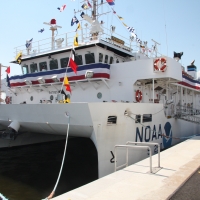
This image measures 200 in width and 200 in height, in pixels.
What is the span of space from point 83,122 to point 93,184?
306cm

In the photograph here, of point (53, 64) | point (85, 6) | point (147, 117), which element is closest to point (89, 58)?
point (53, 64)

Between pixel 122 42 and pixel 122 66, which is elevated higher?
pixel 122 42

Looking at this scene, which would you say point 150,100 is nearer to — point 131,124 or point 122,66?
point 122,66

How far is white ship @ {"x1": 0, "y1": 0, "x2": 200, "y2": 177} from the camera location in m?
8.02

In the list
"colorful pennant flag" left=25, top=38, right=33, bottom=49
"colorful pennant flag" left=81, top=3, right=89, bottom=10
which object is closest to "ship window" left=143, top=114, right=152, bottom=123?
"colorful pennant flag" left=81, top=3, right=89, bottom=10

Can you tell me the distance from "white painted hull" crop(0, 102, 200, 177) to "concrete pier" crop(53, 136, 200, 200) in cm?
182

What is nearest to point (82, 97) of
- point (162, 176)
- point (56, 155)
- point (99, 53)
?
point (99, 53)

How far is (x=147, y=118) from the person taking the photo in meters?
9.94

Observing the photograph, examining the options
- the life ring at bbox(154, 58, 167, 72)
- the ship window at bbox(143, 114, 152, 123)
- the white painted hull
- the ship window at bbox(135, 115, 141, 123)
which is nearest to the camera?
the white painted hull

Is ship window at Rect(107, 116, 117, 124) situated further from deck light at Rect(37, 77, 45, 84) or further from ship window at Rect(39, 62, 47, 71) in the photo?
ship window at Rect(39, 62, 47, 71)

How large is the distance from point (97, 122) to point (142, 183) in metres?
3.26

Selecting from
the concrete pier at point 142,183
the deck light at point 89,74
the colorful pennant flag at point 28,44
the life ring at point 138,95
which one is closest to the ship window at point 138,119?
the life ring at point 138,95

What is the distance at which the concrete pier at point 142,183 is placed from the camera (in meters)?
4.09

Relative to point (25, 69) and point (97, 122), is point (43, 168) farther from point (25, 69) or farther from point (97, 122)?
point (25, 69)
